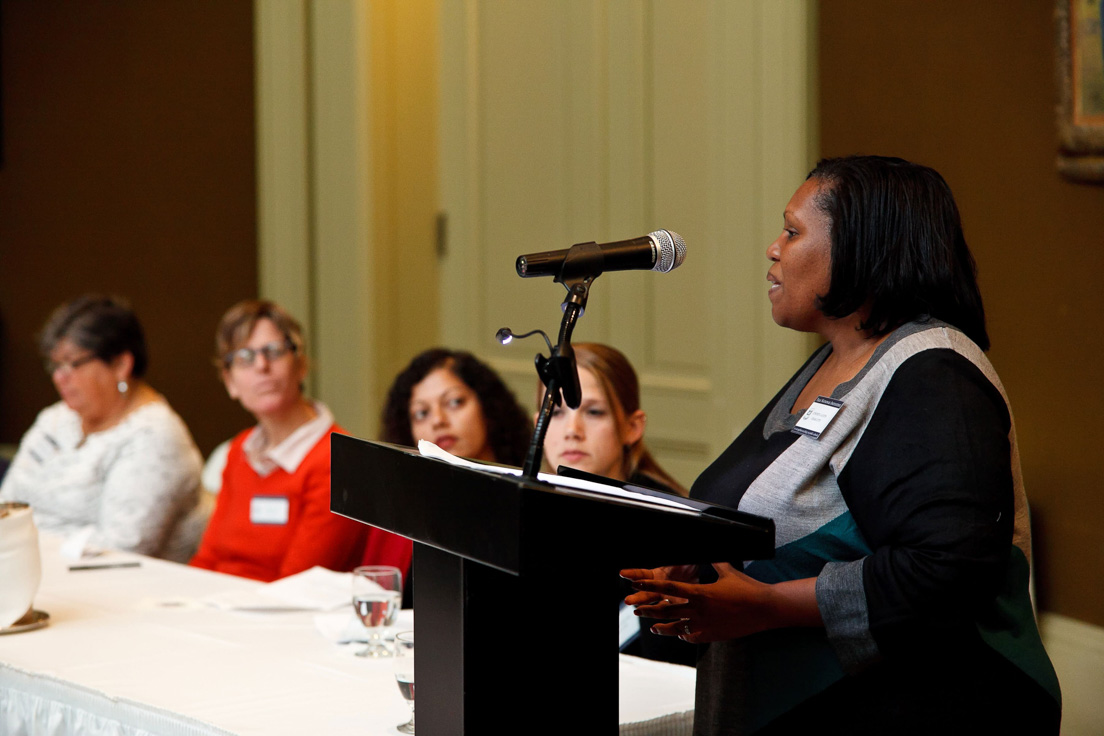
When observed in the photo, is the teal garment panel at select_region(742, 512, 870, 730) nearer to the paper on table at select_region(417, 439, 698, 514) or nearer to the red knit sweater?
the paper on table at select_region(417, 439, 698, 514)

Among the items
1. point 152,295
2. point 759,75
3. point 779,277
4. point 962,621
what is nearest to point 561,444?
point 779,277

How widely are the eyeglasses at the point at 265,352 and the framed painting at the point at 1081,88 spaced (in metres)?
1.94

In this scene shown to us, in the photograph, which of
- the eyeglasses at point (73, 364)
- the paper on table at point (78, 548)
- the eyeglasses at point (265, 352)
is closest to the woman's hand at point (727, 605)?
the paper on table at point (78, 548)

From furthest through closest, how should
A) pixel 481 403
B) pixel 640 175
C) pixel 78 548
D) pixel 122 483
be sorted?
pixel 640 175 < pixel 122 483 < pixel 481 403 < pixel 78 548

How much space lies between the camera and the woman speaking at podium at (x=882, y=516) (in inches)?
50.4

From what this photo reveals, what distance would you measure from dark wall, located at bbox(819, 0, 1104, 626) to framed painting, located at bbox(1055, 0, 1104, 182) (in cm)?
4

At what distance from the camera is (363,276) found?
4.52m

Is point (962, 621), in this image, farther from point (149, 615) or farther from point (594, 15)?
point (594, 15)

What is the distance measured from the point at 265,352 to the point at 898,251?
2.13m

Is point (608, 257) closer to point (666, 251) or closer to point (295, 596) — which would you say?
point (666, 251)

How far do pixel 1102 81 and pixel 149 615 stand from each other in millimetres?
2167

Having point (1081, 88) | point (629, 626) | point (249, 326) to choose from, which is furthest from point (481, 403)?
point (1081, 88)

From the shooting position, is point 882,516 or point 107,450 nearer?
point 882,516

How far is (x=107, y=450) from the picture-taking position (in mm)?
3396
